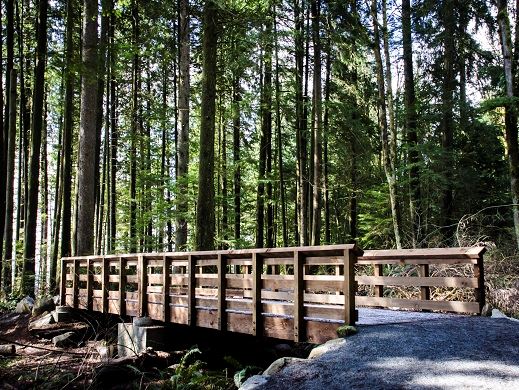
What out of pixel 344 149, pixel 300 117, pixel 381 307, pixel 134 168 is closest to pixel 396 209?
pixel 381 307

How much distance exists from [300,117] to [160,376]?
1304 centimetres

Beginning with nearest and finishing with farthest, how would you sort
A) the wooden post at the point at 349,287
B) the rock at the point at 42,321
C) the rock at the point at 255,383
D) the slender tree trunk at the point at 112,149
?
the rock at the point at 255,383 → the wooden post at the point at 349,287 → the rock at the point at 42,321 → the slender tree trunk at the point at 112,149

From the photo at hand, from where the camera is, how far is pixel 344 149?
1833cm

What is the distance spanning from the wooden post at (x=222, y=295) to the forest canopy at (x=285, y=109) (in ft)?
10.8

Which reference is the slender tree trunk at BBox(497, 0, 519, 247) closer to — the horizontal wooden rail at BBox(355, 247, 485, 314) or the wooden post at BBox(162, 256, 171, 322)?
the horizontal wooden rail at BBox(355, 247, 485, 314)

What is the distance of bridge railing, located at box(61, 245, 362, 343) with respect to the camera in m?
6.17

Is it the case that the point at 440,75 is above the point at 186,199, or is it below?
above

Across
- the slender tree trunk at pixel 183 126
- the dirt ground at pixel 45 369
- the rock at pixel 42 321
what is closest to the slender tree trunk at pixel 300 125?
the slender tree trunk at pixel 183 126

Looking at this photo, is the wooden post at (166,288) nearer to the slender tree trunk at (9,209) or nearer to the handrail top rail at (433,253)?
the handrail top rail at (433,253)

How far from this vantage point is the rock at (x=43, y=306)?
44.4 ft

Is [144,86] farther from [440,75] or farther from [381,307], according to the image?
[381,307]

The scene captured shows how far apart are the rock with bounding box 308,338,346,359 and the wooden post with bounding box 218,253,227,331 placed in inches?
101

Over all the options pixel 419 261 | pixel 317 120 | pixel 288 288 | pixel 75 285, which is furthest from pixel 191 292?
pixel 317 120

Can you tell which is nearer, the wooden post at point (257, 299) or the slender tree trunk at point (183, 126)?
the wooden post at point (257, 299)
